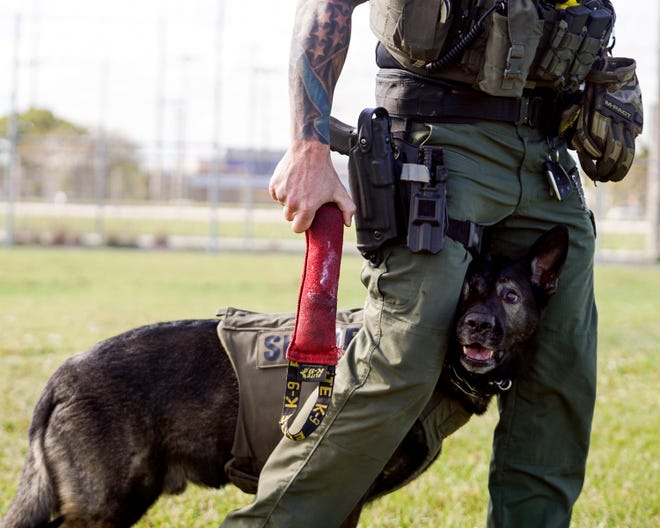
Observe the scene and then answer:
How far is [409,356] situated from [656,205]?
57.9 feet

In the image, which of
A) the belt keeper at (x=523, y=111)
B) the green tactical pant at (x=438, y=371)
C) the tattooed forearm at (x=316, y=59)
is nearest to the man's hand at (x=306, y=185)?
the tattooed forearm at (x=316, y=59)

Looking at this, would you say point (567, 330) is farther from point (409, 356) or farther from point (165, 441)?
point (165, 441)

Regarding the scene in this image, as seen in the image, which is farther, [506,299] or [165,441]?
[165,441]

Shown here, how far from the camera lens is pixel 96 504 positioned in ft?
9.33

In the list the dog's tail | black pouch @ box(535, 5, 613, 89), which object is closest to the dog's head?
black pouch @ box(535, 5, 613, 89)

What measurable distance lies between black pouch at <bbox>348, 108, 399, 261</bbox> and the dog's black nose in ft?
1.16

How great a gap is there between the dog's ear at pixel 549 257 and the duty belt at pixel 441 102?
1.17 ft

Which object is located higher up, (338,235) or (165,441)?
(338,235)

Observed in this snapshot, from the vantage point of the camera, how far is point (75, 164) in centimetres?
2108

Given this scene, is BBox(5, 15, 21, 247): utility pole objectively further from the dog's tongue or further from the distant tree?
the dog's tongue

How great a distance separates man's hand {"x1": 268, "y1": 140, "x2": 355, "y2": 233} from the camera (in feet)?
7.20

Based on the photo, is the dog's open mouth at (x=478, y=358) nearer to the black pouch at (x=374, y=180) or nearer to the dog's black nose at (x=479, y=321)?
the dog's black nose at (x=479, y=321)

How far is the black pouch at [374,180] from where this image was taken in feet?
7.58

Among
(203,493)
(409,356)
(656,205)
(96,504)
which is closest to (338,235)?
(409,356)
